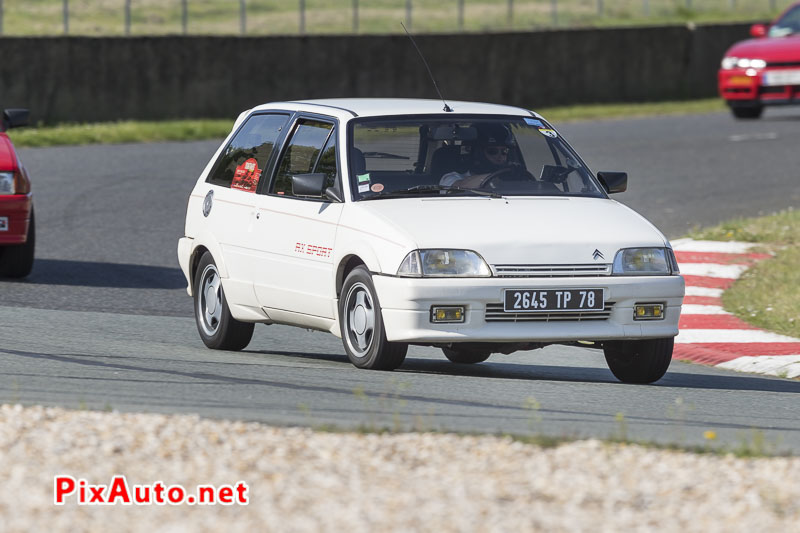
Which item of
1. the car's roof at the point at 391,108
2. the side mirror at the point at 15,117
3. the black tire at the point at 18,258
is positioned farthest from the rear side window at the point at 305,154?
the side mirror at the point at 15,117

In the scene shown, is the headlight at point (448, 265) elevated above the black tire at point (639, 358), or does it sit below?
above

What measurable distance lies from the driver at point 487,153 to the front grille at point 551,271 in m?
0.99

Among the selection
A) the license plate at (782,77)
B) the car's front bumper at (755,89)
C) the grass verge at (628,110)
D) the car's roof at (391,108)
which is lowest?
the grass verge at (628,110)

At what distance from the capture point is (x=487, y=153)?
928 cm

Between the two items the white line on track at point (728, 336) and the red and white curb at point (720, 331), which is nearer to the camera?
the red and white curb at point (720, 331)

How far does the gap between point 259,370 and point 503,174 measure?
5.93ft

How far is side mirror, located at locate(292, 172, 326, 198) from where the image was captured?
892cm

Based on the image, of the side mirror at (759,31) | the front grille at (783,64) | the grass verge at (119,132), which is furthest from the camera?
the side mirror at (759,31)

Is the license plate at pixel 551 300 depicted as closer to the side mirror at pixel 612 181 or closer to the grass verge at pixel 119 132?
the side mirror at pixel 612 181

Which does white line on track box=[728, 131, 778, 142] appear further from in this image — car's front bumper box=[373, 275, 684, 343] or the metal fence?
car's front bumper box=[373, 275, 684, 343]

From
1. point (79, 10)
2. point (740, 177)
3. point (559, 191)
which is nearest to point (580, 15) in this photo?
point (79, 10)

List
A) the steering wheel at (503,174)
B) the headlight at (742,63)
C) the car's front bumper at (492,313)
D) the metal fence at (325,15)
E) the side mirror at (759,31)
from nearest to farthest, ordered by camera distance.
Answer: the car's front bumper at (492,313) < the steering wheel at (503,174) < the headlight at (742,63) < the side mirror at (759,31) < the metal fence at (325,15)

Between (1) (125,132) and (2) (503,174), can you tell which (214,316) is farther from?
(1) (125,132)

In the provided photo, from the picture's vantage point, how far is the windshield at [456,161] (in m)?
9.01
